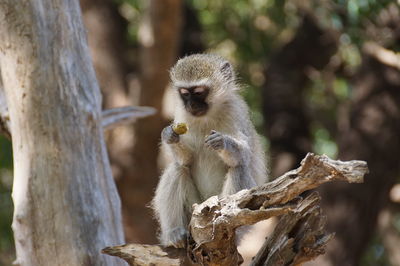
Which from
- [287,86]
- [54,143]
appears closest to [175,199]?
[54,143]

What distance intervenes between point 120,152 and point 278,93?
2.60 metres

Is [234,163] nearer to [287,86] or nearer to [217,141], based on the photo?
[217,141]

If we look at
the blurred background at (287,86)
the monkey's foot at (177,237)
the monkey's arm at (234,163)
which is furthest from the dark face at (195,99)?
the blurred background at (287,86)

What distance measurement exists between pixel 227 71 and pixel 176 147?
929mm

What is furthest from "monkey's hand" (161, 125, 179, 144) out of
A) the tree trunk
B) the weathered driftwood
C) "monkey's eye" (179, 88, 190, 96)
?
the tree trunk

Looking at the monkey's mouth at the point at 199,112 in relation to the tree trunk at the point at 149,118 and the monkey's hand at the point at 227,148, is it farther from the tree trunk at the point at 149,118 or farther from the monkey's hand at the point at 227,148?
the tree trunk at the point at 149,118

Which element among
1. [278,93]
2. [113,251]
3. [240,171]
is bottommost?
[113,251]

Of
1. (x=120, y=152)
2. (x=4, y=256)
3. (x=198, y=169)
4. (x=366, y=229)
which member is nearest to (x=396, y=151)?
(x=366, y=229)

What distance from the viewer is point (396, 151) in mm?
9383

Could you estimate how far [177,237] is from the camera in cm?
518

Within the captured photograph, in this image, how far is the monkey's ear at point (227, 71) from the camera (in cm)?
593

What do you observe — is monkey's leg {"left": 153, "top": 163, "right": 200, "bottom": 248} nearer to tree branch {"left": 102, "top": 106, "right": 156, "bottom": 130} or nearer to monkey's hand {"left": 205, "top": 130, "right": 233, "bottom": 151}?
monkey's hand {"left": 205, "top": 130, "right": 233, "bottom": 151}

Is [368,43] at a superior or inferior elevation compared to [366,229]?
superior

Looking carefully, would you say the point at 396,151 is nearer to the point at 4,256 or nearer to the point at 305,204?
the point at 305,204
